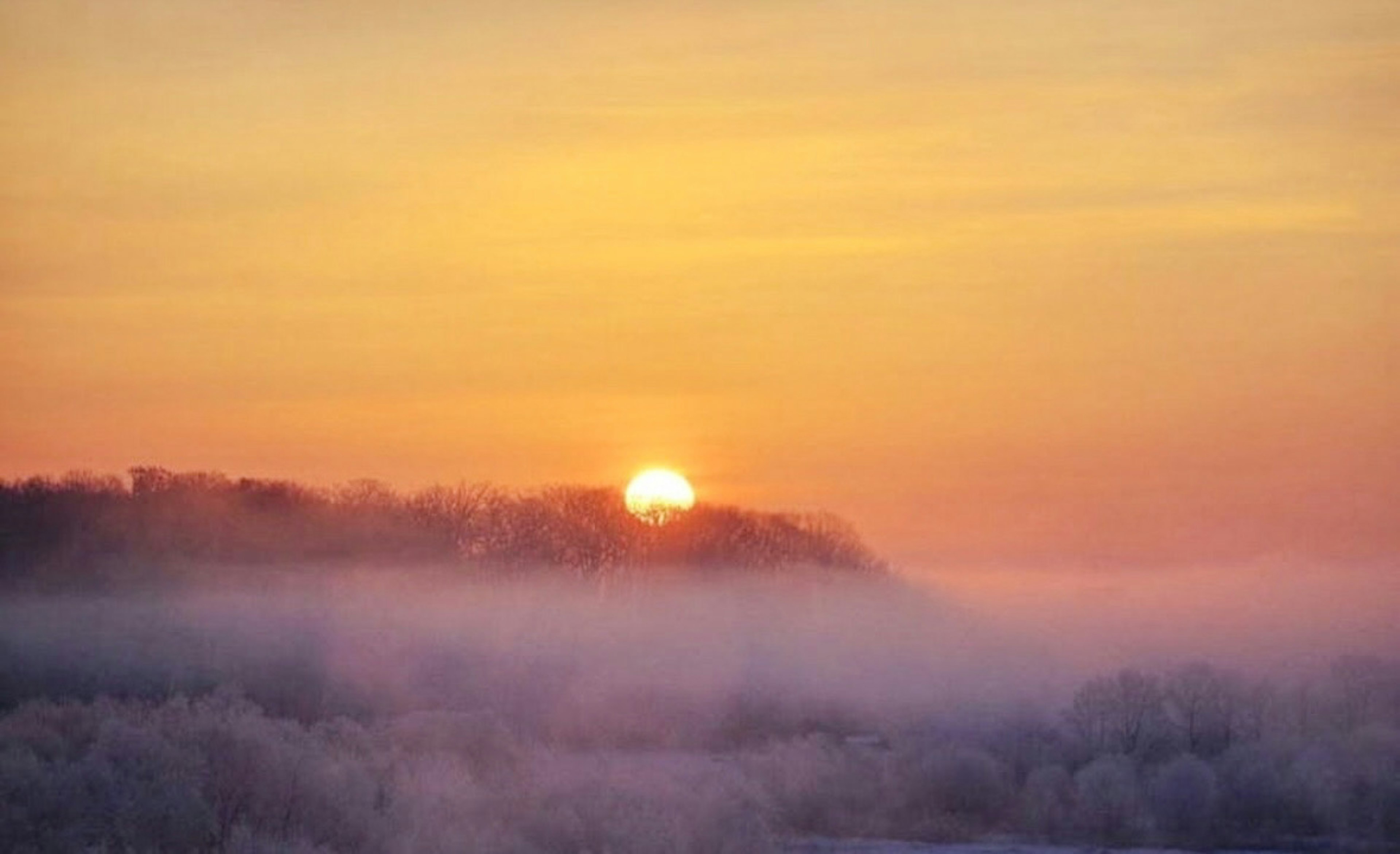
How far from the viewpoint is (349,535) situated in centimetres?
7244

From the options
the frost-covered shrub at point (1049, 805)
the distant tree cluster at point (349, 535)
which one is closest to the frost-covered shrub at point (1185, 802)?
the frost-covered shrub at point (1049, 805)

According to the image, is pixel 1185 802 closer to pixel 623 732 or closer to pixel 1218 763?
pixel 1218 763

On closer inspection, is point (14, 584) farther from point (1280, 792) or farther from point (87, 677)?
point (1280, 792)

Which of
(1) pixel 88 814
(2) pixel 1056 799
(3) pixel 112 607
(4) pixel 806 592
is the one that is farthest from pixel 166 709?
(4) pixel 806 592

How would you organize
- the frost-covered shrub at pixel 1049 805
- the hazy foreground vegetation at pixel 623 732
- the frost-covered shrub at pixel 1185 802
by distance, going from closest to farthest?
the hazy foreground vegetation at pixel 623 732
the frost-covered shrub at pixel 1185 802
the frost-covered shrub at pixel 1049 805

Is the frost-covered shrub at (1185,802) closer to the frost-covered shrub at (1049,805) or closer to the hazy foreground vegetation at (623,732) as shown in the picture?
the hazy foreground vegetation at (623,732)

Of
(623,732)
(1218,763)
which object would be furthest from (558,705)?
(1218,763)

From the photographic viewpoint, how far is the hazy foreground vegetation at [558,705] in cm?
3369

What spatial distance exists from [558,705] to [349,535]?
32.5 ft

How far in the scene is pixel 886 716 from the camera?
230 ft

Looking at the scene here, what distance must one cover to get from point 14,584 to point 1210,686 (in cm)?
3177

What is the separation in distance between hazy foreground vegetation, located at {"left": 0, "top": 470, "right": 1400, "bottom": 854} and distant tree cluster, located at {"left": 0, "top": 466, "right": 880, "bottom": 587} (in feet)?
0.36

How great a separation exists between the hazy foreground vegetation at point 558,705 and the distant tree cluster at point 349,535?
11 centimetres

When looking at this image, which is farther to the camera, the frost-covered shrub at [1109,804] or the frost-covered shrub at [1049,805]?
the frost-covered shrub at [1049,805]
